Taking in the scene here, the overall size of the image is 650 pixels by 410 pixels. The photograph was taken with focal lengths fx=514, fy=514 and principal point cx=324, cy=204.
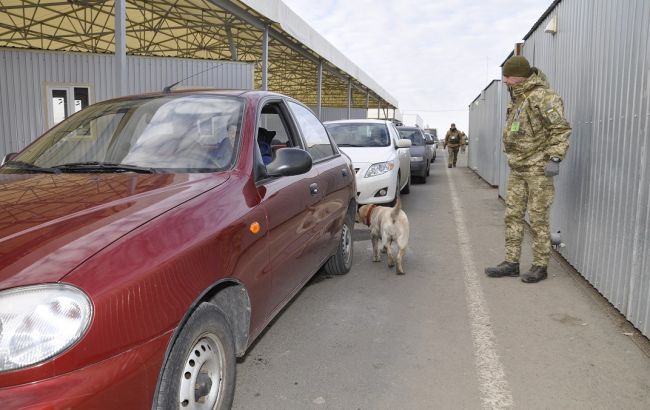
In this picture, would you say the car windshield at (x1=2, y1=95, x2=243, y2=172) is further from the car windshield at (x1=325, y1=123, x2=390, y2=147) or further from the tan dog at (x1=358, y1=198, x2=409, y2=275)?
the car windshield at (x1=325, y1=123, x2=390, y2=147)

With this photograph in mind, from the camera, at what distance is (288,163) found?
3000 mm

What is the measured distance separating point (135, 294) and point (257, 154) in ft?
4.63

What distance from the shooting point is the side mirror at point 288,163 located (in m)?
2.96

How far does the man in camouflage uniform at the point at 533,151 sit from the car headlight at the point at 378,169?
3.11 meters

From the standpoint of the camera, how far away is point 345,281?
5.26 meters

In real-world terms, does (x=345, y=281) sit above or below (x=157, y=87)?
below

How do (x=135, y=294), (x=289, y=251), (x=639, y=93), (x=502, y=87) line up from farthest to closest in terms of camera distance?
(x=502, y=87), (x=639, y=93), (x=289, y=251), (x=135, y=294)

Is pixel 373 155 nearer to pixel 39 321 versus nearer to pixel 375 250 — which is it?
pixel 375 250

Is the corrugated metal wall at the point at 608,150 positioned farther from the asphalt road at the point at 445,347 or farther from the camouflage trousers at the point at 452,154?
the camouflage trousers at the point at 452,154

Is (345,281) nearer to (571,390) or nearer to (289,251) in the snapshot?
(289,251)

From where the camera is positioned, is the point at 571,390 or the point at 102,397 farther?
the point at 571,390

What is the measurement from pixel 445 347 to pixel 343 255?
1882mm

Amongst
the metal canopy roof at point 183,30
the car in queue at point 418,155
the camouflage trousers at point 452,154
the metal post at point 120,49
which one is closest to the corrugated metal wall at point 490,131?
the car in queue at point 418,155

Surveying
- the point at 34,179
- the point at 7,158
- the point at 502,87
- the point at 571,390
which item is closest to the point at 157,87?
the point at 502,87
